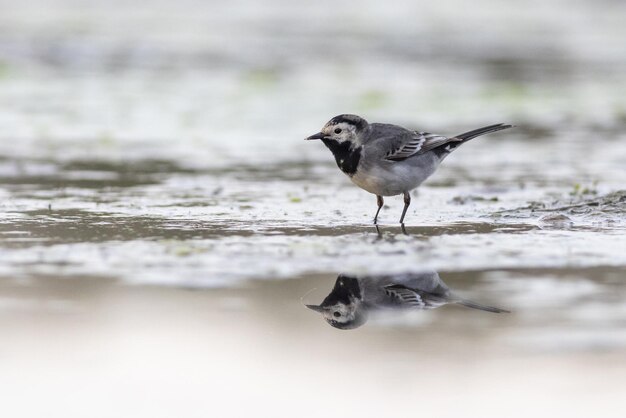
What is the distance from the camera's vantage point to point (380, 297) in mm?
6875

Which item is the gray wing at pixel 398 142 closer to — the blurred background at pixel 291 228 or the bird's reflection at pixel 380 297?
the blurred background at pixel 291 228

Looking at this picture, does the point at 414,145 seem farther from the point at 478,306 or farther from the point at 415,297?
the point at 478,306

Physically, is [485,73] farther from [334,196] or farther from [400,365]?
[400,365]

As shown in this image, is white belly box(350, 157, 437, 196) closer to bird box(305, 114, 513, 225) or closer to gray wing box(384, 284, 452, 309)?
bird box(305, 114, 513, 225)

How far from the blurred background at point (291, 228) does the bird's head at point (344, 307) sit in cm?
9

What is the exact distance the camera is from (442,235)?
29.0 feet

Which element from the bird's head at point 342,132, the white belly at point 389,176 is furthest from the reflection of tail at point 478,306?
the bird's head at point 342,132

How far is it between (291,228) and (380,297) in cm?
233

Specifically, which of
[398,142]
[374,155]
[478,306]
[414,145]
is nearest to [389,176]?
[374,155]

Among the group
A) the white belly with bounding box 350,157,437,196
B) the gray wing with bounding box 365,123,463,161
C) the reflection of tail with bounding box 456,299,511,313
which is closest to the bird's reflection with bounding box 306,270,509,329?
the reflection of tail with bounding box 456,299,511,313

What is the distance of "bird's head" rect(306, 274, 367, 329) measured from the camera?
6457mm

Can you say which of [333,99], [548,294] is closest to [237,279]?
[548,294]

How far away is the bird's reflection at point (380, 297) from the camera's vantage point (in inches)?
259

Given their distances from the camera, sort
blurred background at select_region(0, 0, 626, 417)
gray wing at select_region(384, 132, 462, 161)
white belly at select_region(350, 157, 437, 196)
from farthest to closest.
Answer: gray wing at select_region(384, 132, 462, 161)
white belly at select_region(350, 157, 437, 196)
blurred background at select_region(0, 0, 626, 417)
